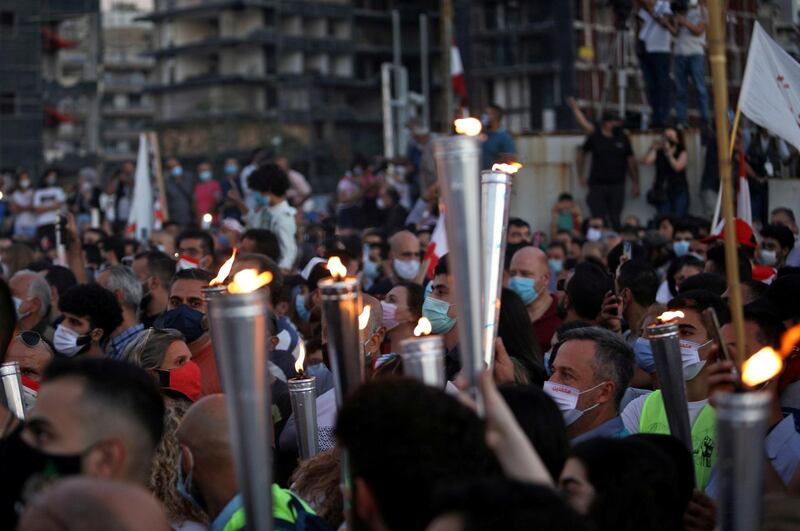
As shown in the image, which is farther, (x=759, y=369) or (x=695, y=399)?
(x=695, y=399)

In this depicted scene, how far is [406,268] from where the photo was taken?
13344 millimetres

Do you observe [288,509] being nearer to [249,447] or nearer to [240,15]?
[249,447]

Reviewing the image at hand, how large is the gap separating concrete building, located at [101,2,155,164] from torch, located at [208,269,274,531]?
463ft

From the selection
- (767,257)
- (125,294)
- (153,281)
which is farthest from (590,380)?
(767,257)

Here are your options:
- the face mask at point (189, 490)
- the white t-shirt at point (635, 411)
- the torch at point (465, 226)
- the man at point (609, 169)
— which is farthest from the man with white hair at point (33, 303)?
the man at point (609, 169)

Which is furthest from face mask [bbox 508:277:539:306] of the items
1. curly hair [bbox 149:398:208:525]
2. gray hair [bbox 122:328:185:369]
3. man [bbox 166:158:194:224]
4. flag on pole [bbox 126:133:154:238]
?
man [bbox 166:158:194:224]

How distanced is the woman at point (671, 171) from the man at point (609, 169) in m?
0.27

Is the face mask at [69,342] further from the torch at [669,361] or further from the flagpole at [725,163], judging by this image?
the flagpole at [725,163]

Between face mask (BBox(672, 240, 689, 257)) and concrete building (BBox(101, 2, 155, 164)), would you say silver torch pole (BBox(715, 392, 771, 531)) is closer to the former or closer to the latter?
face mask (BBox(672, 240, 689, 257))

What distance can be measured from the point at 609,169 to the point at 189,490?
13.2 m

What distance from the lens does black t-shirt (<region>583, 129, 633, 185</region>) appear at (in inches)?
703

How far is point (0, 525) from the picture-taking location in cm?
394

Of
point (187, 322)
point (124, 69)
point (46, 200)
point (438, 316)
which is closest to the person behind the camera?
point (438, 316)

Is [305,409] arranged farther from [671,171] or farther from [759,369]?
[671,171]
